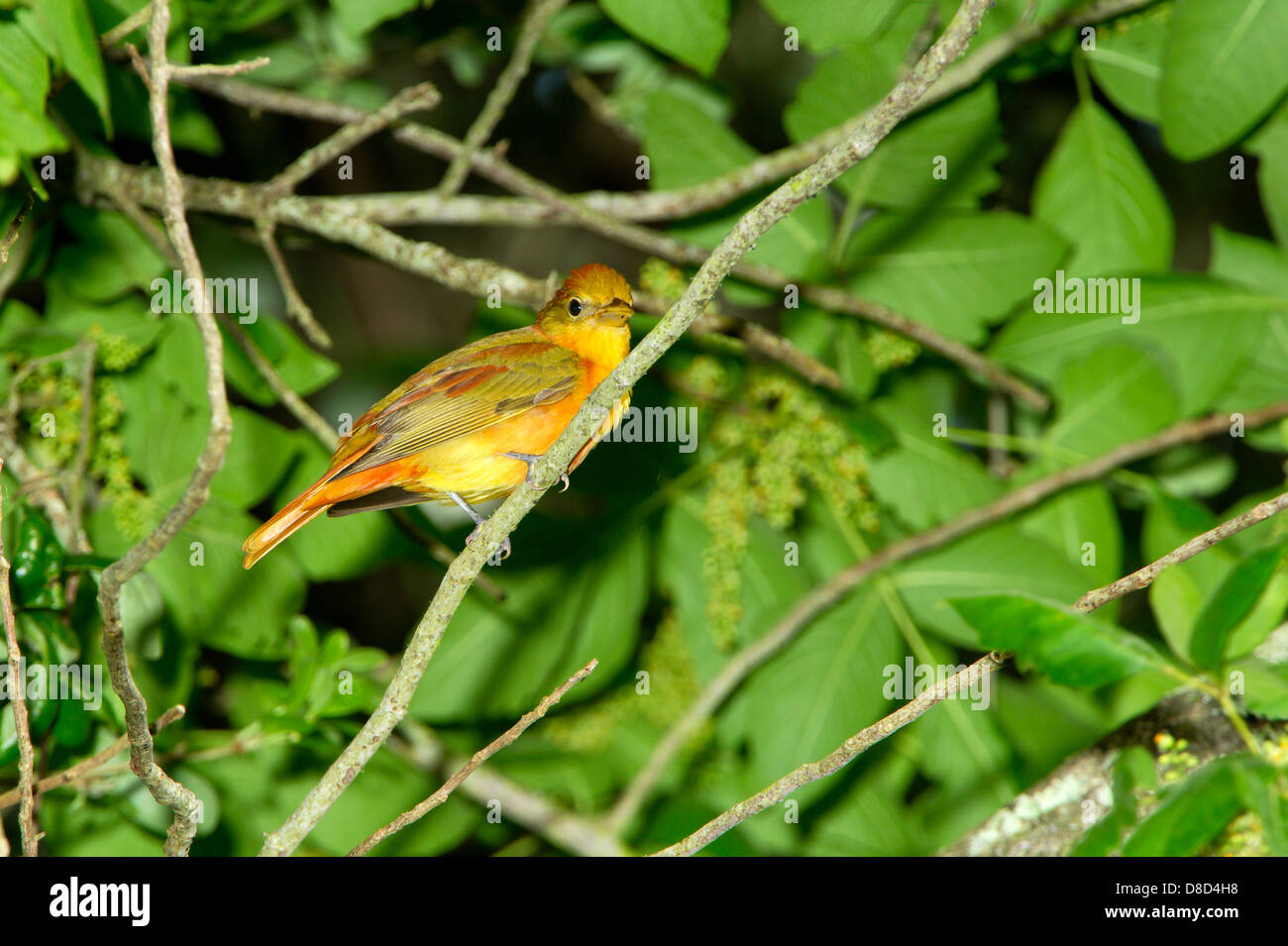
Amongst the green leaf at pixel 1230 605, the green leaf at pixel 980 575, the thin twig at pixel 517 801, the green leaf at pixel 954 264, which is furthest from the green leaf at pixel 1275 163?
the thin twig at pixel 517 801

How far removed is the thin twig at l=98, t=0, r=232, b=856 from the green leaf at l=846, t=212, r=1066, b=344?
84.1 inches

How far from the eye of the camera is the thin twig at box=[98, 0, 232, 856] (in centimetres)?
131

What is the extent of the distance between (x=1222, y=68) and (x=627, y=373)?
2222 mm

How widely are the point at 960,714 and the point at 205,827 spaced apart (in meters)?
2.23

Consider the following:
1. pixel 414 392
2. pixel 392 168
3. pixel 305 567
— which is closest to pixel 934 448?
pixel 414 392

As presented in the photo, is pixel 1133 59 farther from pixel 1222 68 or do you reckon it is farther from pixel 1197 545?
pixel 1197 545

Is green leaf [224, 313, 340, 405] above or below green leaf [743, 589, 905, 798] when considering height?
above

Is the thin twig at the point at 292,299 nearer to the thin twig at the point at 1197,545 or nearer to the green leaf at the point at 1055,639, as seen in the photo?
the green leaf at the point at 1055,639

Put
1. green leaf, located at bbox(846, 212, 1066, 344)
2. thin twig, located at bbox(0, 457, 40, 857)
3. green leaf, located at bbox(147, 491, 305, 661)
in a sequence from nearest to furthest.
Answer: thin twig, located at bbox(0, 457, 40, 857) < green leaf, located at bbox(147, 491, 305, 661) < green leaf, located at bbox(846, 212, 1066, 344)

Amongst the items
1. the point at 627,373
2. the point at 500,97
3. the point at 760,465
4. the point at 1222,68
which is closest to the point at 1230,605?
the point at 760,465

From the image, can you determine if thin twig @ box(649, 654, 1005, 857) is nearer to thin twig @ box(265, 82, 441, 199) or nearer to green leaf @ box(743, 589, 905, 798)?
green leaf @ box(743, 589, 905, 798)

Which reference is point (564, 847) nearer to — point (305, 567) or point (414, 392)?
point (305, 567)

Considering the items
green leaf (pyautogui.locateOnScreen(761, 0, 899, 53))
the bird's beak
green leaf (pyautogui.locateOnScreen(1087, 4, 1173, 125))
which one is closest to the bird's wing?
the bird's beak

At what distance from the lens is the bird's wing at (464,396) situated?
218 cm
